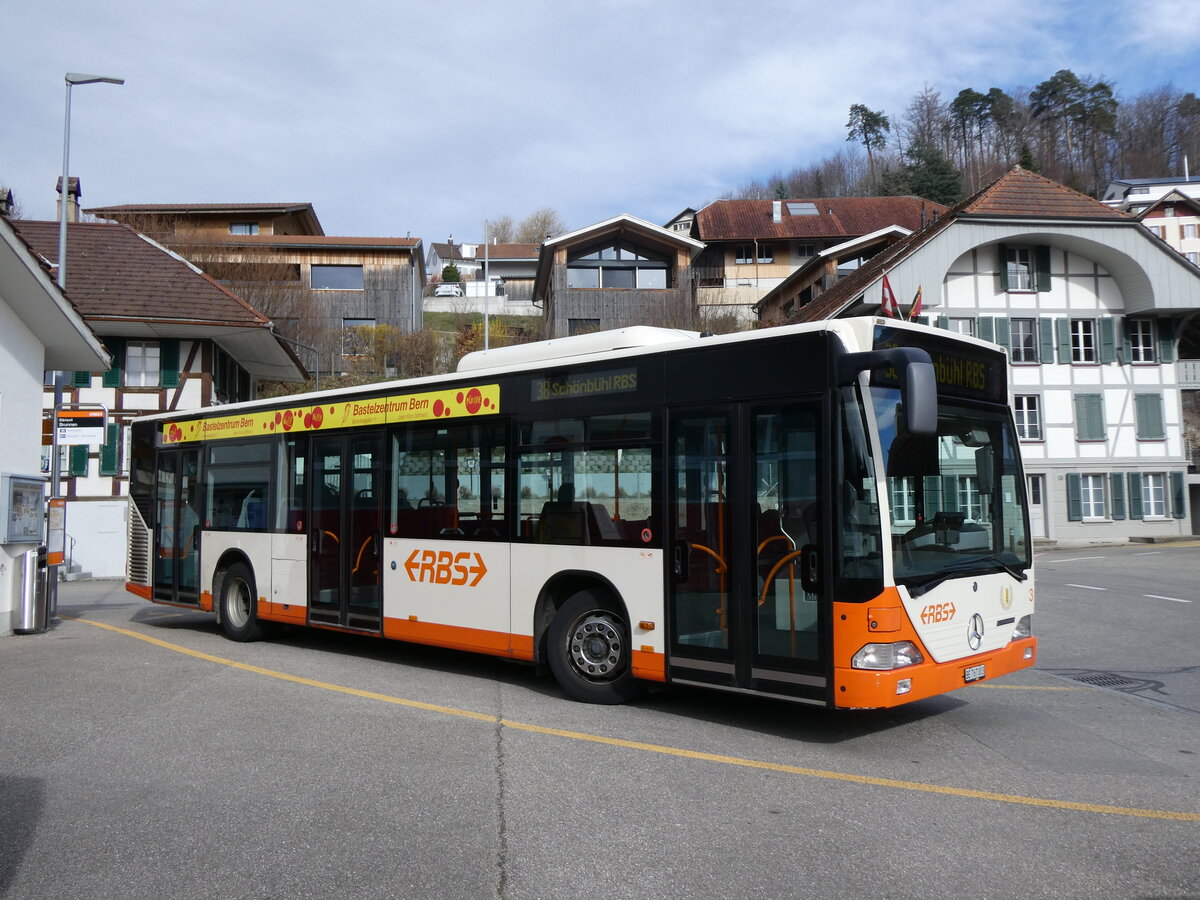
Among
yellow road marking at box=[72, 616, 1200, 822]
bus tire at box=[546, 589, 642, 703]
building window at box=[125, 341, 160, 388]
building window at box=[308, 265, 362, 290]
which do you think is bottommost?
yellow road marking at box=[72, 616, 1200, 822]

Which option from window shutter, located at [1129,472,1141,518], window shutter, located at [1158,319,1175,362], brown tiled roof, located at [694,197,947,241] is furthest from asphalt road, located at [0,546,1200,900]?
brown tiled roof, located at [694,197,947,241]

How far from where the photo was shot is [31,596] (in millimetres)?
13102

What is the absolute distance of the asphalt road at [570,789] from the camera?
4.41m

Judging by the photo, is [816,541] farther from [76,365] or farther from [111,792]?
[76,365]

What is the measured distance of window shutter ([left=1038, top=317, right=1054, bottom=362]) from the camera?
3616 cm

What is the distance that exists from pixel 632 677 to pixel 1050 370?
32659 mm

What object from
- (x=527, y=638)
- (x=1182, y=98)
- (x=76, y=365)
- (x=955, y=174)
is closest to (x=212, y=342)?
(x=76, y=365)

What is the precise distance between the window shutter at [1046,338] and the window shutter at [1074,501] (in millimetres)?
4362

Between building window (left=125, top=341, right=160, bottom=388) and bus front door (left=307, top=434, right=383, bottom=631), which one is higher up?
building window (left=125, top=341, right=160, bottom=388)

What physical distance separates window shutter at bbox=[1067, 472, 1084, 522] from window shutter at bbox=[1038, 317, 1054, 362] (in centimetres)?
436

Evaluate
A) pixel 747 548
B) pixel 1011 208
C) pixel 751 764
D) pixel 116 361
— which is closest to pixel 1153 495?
pixel 1011 208

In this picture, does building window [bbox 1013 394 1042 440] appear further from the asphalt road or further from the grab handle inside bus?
the grab handle inside bus

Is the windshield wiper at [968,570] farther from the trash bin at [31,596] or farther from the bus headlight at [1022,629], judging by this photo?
the trash bin at [31,596]

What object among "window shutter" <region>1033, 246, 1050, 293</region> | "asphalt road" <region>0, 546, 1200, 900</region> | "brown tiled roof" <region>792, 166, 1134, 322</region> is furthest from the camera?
"window shutter" <region>1033, 246, 1050, 293</region>
